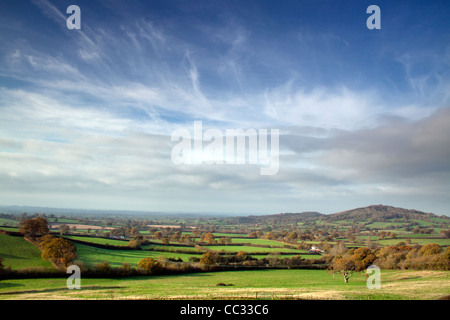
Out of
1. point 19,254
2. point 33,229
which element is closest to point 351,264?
point 19,254

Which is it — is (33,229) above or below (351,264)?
above

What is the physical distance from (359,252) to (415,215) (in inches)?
6166

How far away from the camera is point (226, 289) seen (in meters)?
29.7

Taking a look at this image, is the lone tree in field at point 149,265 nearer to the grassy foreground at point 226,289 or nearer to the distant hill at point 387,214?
the grassy foreground at point 226,289

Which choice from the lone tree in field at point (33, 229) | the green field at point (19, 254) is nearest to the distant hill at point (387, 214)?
the lone tree in field at point (33, 229)

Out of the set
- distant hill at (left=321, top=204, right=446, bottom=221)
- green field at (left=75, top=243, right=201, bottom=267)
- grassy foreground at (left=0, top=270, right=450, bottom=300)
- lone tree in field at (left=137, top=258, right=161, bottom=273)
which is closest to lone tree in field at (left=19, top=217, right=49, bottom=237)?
green field at (left=75, top=243, right=201, bottom=267)

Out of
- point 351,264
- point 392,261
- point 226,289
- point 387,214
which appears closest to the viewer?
point 226,289

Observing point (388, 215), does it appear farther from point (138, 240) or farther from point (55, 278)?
point (55, 278)

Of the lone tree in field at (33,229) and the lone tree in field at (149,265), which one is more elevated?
the lone tree in field at (33,229)

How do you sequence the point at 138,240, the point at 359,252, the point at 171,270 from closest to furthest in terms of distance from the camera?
1. the point at 171,270
2. the point at 359,252
3. the point at 138,240

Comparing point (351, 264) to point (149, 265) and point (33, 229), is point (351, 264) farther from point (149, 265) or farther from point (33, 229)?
point (33, 229)

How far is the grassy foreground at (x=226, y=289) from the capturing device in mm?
22312
